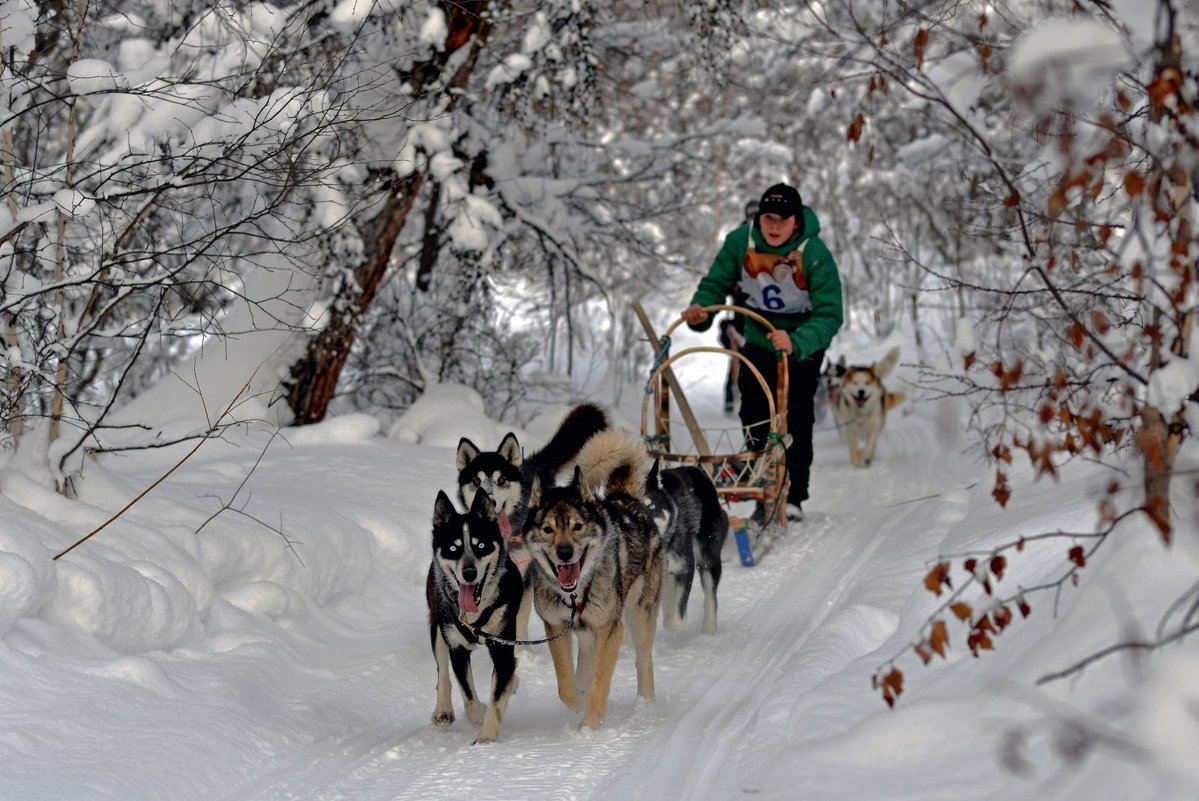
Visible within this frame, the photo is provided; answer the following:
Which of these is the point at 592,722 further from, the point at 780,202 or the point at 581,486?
the point at 780,202

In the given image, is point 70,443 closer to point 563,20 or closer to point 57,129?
point 563,20

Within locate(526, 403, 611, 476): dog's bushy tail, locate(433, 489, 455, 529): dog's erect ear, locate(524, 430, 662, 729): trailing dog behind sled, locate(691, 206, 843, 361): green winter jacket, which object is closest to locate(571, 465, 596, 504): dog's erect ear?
locate(524, 430, 662, 729): trailing dog behind sled

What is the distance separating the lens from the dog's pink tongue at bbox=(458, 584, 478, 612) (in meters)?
4.41

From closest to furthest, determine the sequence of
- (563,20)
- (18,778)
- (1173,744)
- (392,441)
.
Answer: (1173,744)
(18,778)
(563,20)
(392,441)

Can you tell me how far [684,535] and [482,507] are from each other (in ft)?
4.65

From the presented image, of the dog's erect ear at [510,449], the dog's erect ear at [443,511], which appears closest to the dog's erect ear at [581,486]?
the dog's erect ear at [443,511]

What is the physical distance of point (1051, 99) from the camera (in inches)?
89.4

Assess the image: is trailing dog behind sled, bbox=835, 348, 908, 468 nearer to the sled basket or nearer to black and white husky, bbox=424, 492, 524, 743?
the sled basket

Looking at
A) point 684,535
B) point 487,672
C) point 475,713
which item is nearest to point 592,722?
point 475,713

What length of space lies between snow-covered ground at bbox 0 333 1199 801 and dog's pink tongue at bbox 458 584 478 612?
46 cm

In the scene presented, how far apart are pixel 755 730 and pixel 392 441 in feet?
18.4

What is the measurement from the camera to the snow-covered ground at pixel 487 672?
266 centimetres

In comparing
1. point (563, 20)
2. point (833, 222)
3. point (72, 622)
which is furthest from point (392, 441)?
point (833, 222)

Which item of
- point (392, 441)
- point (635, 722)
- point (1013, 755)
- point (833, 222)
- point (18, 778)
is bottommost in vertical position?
point (635, 722)
